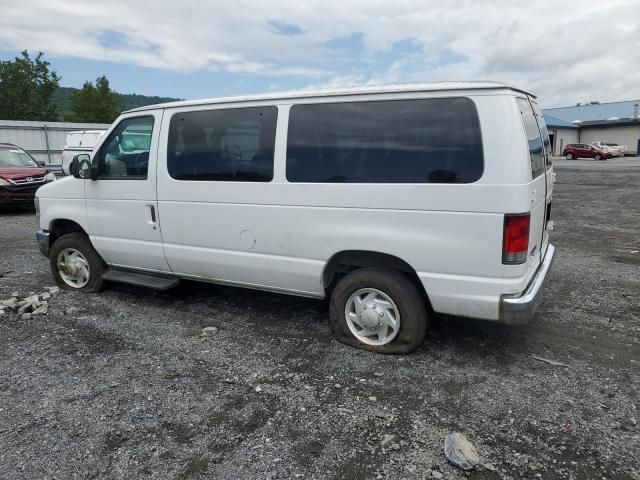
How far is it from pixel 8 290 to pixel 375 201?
16.0 ft

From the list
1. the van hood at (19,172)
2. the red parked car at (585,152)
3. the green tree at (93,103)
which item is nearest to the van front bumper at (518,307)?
the van hood at (19,172)

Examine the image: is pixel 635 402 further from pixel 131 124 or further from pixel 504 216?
pixel 131 124

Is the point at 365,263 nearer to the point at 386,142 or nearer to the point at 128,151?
the point at 386,142

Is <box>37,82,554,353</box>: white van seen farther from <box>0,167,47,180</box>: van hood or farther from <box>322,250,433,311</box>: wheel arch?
<box>0,167,47,180</box>: van hood

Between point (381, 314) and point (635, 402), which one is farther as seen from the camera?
point (381, 314)

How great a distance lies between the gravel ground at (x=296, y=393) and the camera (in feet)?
9.09

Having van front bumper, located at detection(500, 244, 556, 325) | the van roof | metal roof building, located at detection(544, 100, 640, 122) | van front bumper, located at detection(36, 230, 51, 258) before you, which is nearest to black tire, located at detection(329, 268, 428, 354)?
van front bumper, located at detection(500, 244, 556, 325)

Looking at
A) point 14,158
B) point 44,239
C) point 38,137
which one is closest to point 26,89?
point 38,137

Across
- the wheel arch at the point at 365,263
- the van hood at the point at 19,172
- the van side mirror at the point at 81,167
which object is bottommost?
the wheel arch at the point at 365,263

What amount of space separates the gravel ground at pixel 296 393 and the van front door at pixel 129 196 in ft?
2.17

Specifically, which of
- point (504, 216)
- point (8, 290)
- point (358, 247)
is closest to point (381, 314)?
point (358, 247)

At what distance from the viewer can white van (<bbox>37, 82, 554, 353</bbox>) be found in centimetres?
344

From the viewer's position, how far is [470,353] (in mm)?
4066

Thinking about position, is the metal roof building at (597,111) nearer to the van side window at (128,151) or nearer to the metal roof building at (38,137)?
the metal roof building at (38,137)
